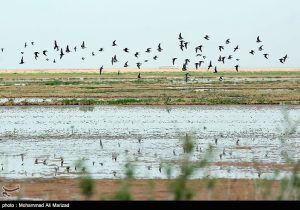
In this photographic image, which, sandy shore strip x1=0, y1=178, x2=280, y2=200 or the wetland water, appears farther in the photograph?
the wetland water

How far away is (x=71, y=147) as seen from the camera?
25312mm

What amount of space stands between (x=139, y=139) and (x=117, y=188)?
36.0ft

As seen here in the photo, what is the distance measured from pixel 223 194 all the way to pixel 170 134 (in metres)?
14.1

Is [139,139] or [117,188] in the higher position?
[117,188]

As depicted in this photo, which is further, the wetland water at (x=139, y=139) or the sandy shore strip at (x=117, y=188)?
the wetland water at (x=139, y=139)

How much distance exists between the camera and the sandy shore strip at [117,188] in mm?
15172

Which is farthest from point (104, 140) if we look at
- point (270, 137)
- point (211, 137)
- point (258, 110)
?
point (258, 110)

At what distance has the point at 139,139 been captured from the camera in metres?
27.5

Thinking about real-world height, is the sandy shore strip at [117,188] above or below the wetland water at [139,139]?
above

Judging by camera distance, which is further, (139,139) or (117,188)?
(139,139)

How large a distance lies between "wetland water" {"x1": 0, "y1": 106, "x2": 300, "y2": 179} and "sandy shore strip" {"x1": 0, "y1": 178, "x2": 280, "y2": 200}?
3.08ft

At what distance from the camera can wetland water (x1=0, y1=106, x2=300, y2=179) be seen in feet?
65.2

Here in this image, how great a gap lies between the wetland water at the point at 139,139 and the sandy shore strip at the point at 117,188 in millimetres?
938
